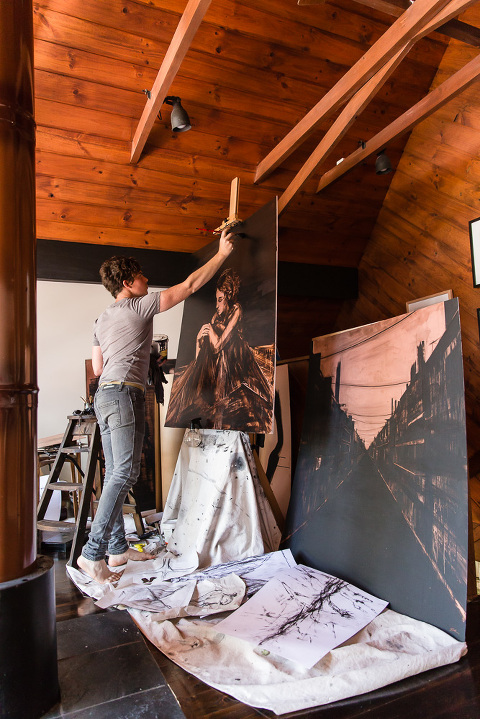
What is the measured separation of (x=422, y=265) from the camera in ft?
10.7

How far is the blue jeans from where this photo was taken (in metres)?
2.17

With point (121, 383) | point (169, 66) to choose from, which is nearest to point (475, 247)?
point (169, 66)

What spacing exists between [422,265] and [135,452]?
224cm

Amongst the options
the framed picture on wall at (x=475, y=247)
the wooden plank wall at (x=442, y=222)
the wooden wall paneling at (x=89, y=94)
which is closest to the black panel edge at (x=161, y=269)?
the wooden plank wall at (x=442, y=222)

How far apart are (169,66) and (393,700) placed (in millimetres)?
2596

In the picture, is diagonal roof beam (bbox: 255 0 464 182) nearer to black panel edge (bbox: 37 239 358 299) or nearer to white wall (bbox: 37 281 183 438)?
black panel edge (bbox: 37 239 358 299)

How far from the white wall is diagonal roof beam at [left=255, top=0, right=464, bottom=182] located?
92.9 inches

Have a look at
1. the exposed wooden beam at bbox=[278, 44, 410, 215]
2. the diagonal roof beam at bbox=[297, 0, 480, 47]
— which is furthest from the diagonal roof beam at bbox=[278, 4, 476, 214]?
the diagonal roof beam at bbox=[297, 0, 480, 47]

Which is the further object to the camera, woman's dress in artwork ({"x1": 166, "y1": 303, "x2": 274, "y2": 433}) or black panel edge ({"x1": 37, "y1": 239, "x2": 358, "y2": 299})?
black panel edge ({"x1": 37, "y1": 239, "x2": 358, "y2": 299})

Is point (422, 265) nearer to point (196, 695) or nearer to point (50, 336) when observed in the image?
point (196, 695)

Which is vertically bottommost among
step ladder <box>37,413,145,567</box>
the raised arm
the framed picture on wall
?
step ladder <box>37,413,145,567</box>

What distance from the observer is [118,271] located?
241 cm

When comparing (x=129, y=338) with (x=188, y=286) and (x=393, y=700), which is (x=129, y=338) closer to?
(x=188, y=286)

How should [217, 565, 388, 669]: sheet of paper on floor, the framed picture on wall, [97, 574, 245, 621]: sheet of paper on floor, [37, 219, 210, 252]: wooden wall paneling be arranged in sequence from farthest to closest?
[37, 219, 210, 252]: wooden wall paneling → the framed picture on wall → [97, 574, 245, 621]: sheet of paper on floor → [217, 565, 388, 669]: sheet of paper on floor
